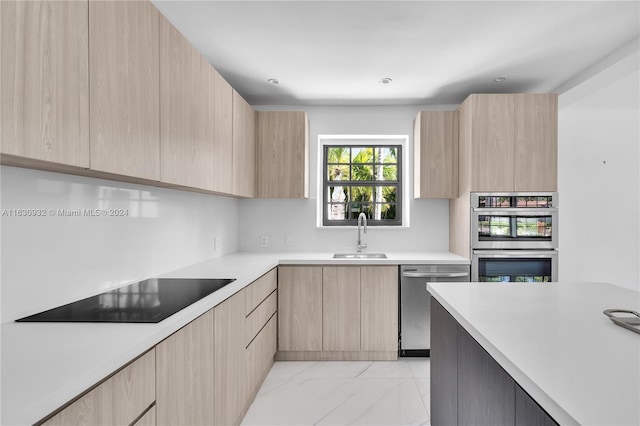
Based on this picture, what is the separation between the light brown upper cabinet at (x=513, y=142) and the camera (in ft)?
9.37

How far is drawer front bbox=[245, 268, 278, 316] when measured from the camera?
211cm

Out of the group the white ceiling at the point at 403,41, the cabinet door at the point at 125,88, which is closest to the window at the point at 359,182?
the white ceiling at the point at 403,41

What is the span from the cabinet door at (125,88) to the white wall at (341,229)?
210 cm

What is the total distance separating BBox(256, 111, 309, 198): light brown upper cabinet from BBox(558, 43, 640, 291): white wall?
2624 millimetres

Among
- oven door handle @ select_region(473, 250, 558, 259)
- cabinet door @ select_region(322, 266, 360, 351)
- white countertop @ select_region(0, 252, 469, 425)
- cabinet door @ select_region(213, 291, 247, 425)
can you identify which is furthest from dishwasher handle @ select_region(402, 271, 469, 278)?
white countertop @ select_region(0, 252, 469, 425)

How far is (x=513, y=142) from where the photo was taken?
9.42 ft

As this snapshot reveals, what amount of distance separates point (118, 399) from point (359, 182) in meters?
3.17

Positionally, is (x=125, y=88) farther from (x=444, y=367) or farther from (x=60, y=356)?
(x=444, y=367)

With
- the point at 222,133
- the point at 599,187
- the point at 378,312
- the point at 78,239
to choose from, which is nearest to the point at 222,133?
the point at 222,133

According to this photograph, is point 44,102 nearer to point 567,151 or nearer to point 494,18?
point 494,18

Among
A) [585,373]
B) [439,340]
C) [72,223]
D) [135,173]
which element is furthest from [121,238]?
[585,373]

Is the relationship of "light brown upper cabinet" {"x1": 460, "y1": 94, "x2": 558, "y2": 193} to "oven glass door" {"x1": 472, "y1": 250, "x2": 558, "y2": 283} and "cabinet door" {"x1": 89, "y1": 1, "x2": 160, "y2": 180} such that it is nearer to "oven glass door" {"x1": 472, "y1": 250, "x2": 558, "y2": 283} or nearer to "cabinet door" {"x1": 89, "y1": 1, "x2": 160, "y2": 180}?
"oven glass door" {"x1": 472, "y1": 250, "x2": 558, "y2": 283}

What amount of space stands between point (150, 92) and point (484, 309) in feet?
5.59

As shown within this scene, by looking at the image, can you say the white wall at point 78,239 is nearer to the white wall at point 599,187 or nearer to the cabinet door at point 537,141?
the cabinet door at point 537,141
